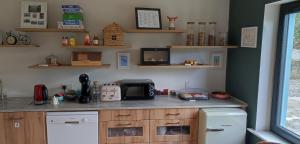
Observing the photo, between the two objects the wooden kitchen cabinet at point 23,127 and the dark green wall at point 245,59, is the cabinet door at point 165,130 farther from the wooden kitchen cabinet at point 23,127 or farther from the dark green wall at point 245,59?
the wooden kitchen cabinet at point 23,127

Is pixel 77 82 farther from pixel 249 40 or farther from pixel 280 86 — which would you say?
pixel 280 86

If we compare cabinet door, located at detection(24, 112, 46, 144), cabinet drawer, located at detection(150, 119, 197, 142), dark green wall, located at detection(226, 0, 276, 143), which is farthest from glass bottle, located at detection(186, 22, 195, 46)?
cabinet door, located at detection(24, 112, 46, 144)

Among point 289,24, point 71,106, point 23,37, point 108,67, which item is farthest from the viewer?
point 108,67

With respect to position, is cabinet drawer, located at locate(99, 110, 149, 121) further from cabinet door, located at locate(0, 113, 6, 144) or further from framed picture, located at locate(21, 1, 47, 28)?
framed picture, located at locate(21, 1, 47, 28)

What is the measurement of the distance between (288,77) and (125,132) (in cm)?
176

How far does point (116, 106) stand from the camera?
8.64 feet

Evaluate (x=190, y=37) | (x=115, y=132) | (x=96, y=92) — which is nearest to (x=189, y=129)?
(x=115, y=132)

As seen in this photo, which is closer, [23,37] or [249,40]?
[249,40]

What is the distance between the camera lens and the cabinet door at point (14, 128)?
248cm

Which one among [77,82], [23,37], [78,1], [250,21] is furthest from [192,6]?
[23,37]

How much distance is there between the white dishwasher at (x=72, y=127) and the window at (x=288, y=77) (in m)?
1.87

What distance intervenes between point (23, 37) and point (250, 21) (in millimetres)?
2597

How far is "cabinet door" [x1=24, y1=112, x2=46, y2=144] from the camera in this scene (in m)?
2.50

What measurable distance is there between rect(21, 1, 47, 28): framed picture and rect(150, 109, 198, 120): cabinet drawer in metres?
1.58
